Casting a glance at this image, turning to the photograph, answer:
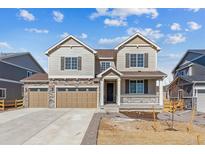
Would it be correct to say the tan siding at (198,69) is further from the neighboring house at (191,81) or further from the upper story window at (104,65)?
the upper story window at (104,65)

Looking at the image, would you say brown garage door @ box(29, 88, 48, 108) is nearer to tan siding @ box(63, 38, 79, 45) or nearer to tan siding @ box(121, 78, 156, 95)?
tan siding @ box(63, 38, 79, 45)

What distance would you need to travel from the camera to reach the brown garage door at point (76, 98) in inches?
1049

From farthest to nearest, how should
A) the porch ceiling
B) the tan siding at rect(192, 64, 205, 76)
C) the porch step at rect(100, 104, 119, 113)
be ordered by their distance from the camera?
1. the tan siding at rect(192, 64, 205, 76)
2. the porch ceiling
3. the porch step at rect(100, 104, 119, 113)

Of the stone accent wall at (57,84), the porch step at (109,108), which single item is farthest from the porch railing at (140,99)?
the stone accent wall at (57,84)

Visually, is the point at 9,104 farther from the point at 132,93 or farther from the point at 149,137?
the point at 149,137

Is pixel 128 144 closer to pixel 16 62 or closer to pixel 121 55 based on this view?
pixel 121 55

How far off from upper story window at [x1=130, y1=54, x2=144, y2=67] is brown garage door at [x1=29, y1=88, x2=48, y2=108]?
9190mm

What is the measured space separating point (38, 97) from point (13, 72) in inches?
291

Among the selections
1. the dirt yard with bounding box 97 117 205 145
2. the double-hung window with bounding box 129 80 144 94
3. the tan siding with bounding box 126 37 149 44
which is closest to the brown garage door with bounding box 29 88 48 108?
the double-hung window with bounding box 129 80 144 94

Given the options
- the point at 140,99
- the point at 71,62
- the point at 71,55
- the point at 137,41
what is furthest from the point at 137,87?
the point at 71,55

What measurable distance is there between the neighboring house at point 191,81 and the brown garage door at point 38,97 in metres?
14.6

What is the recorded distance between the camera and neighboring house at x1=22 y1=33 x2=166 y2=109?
26.5 m

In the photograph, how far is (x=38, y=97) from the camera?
1080 inches
